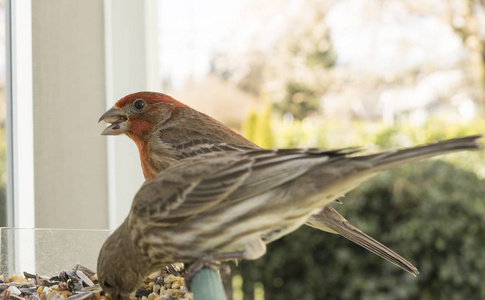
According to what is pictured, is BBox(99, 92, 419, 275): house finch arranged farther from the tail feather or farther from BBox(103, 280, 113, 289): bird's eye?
BBox(103, 280, 113, 289): bird's eye

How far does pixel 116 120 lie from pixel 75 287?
32.1 inches

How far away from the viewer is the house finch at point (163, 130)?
243 cm

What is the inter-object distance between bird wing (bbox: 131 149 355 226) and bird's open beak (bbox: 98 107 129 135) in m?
0.98

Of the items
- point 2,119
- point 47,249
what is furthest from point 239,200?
point 2,119

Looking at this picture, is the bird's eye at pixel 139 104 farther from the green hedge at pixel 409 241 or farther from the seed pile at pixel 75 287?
the green hedge at pixel 409 241

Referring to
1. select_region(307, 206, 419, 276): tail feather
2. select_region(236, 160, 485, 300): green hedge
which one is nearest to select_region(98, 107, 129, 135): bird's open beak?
select_region(307, 206, 419, 276): tail feather

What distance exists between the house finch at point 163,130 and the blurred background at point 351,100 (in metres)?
0.73

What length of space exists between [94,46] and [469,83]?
17.4 m

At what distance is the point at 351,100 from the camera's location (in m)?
20.3

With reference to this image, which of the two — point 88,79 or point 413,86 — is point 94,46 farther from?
point 413,86

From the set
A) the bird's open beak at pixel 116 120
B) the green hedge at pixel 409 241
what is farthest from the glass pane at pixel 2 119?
the green hedge at pixel 409 241

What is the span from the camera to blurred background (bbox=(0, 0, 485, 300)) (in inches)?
231

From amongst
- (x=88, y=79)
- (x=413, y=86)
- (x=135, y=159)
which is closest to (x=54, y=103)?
(x=88, y=79)

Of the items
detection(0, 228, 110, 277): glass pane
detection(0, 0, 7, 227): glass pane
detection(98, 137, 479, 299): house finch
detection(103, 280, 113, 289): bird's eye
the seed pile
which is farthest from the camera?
detection(0, 0, 7, 227): glass pane
